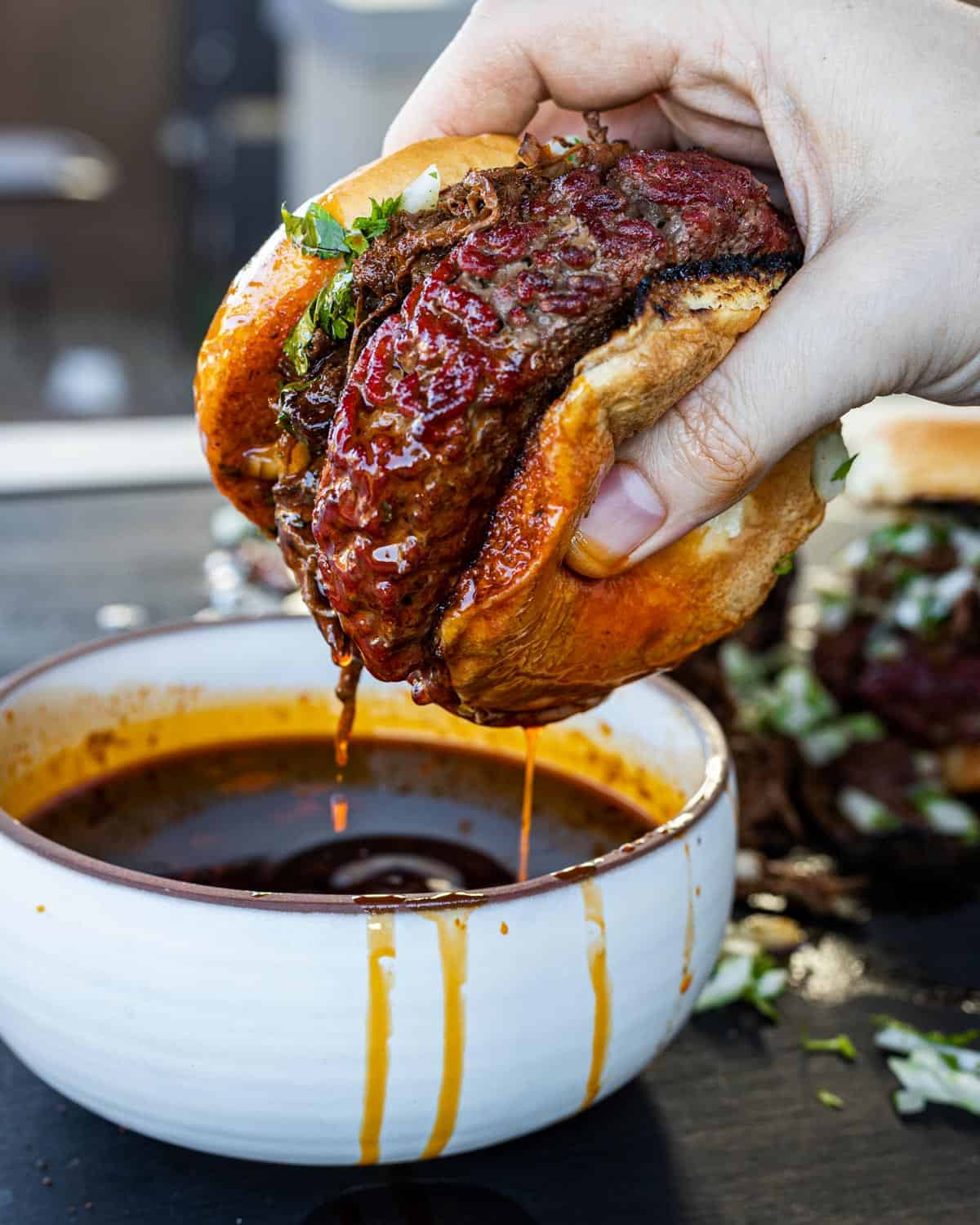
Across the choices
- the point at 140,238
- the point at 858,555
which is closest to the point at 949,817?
the point at 858,555

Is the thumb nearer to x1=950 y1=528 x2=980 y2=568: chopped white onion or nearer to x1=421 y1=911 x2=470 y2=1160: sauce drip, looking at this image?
x1=421 y1=911 x2=470 y2=1160: sauce drip

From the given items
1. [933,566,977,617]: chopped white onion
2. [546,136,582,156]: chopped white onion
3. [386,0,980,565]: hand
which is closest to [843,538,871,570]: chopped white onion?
[933,566,977,617]: chopped white onion

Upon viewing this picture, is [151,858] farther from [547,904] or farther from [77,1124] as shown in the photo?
[547,904]

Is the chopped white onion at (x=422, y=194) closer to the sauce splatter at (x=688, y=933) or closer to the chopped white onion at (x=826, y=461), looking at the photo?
the chopped white onion at (x=826, y=461)

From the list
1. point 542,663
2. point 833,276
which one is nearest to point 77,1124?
point 542,663

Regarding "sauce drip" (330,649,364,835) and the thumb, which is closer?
the thumb

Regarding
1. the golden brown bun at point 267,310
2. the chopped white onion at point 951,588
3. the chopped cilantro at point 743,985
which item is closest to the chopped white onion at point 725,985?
the chopped cilantro at point 743,985

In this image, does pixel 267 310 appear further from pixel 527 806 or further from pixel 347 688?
pixel 527 806

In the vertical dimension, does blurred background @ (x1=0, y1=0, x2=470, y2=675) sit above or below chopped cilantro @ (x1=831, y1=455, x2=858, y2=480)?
below
